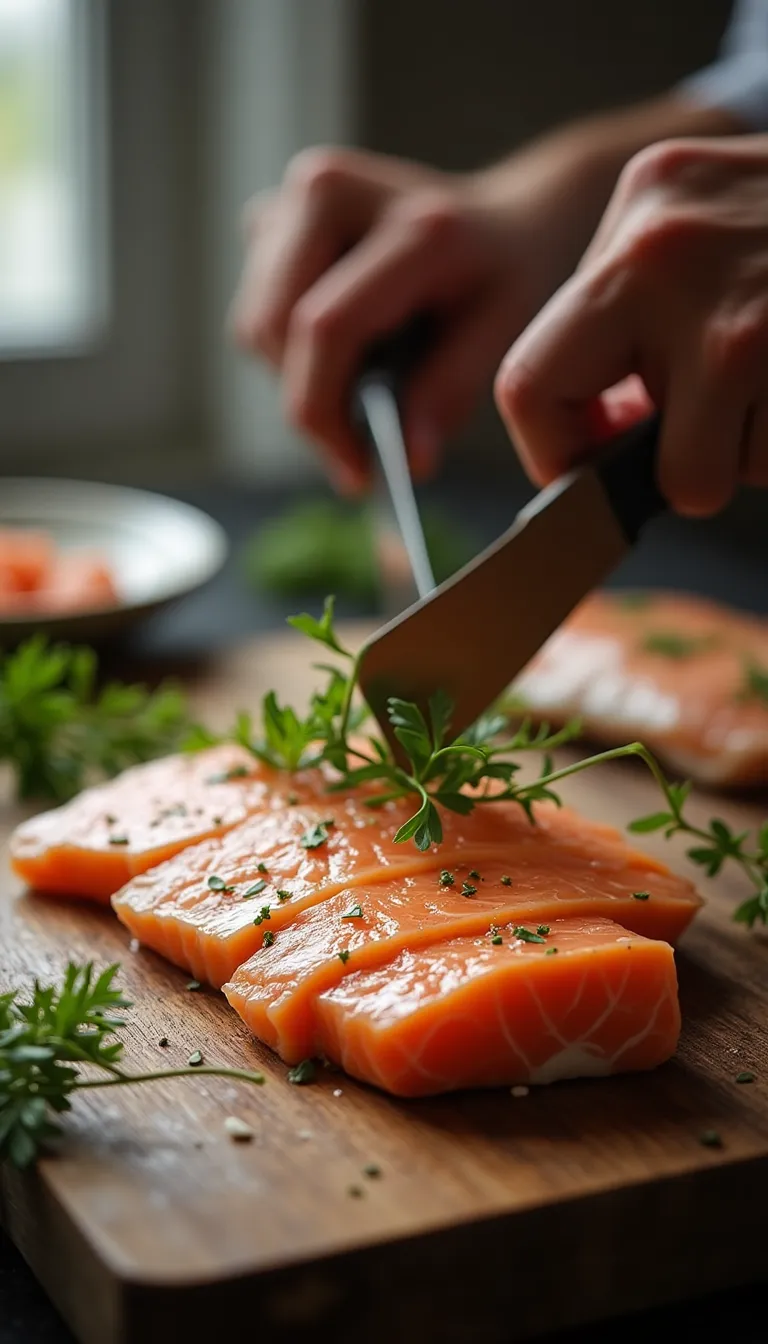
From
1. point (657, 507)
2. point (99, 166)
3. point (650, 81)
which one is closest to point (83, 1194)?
point (657, 507)

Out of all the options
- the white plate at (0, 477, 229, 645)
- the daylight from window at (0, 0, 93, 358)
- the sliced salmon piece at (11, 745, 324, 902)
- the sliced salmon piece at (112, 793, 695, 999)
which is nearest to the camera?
the sliced salmon piece at (112, 793, 695, 999)

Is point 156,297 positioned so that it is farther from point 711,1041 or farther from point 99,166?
point 711,1041

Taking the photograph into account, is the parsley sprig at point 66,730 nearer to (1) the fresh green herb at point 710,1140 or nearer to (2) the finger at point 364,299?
(2) the finger at point 364,299

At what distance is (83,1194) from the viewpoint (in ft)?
5.05

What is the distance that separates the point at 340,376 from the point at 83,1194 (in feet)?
6.32

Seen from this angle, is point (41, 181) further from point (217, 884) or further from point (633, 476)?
point (217, 884)

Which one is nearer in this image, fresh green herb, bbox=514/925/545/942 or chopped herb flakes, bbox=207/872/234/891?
fresh green herb, bbox=514/925/545/942

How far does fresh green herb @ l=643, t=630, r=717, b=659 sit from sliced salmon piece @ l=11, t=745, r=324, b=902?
100cm

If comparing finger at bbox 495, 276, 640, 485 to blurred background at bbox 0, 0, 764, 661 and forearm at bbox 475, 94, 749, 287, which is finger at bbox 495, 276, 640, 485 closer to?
forearm at bbox 475, 94, 749, 287

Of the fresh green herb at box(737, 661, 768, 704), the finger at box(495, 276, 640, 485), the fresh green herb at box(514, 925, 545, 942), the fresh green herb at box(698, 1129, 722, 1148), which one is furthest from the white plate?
the fresh green herb at box(698, 1129, 722, 1148)

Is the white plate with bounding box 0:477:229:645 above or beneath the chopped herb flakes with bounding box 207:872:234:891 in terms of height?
beneath

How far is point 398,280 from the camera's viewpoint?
310cm

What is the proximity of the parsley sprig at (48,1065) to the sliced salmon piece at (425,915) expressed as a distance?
0.32 ft

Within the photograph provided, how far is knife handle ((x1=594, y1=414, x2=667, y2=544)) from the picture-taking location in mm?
2213
